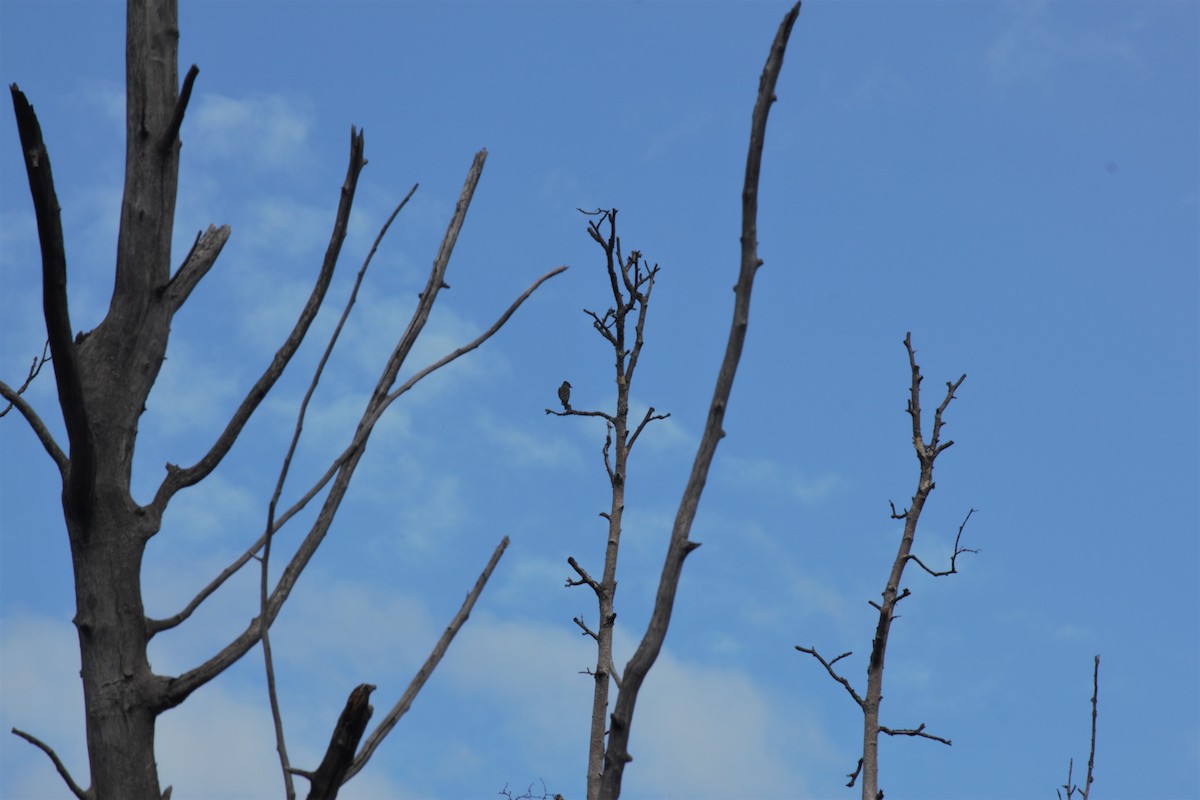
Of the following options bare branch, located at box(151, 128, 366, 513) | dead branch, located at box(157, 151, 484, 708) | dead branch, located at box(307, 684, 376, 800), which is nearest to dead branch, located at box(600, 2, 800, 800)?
dead branch, located at box(307, 684, 376, 800)

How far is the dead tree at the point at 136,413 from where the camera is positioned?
84.7 inches

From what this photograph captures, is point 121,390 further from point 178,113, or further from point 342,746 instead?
point 342,746

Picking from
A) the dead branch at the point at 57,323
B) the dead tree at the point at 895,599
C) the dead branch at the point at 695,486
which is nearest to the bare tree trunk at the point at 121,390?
the dead branch at the point at 57,323

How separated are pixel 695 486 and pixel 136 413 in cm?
135

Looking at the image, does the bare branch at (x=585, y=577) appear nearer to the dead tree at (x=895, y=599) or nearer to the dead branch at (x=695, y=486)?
the dead tree at (x=895, y=599)

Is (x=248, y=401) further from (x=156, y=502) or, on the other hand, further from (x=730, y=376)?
(x=730, y=376)

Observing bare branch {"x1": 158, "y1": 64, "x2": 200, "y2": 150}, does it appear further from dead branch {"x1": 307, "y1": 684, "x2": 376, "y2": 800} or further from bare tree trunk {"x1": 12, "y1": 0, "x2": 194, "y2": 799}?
dead branch {"x1": 307, "y1": 684, "x2": 376, "y2": 800}

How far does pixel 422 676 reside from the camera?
2.15 metres

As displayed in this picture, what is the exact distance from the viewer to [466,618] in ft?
7.39

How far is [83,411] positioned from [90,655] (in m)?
0.48

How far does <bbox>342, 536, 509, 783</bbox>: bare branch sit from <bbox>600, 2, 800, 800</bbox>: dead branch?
0.53 m

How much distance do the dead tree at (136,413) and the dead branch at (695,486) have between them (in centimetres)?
53

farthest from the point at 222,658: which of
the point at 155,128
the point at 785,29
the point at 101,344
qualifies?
the point at 785,29

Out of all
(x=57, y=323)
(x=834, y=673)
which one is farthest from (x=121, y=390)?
(x=834, y=673)
